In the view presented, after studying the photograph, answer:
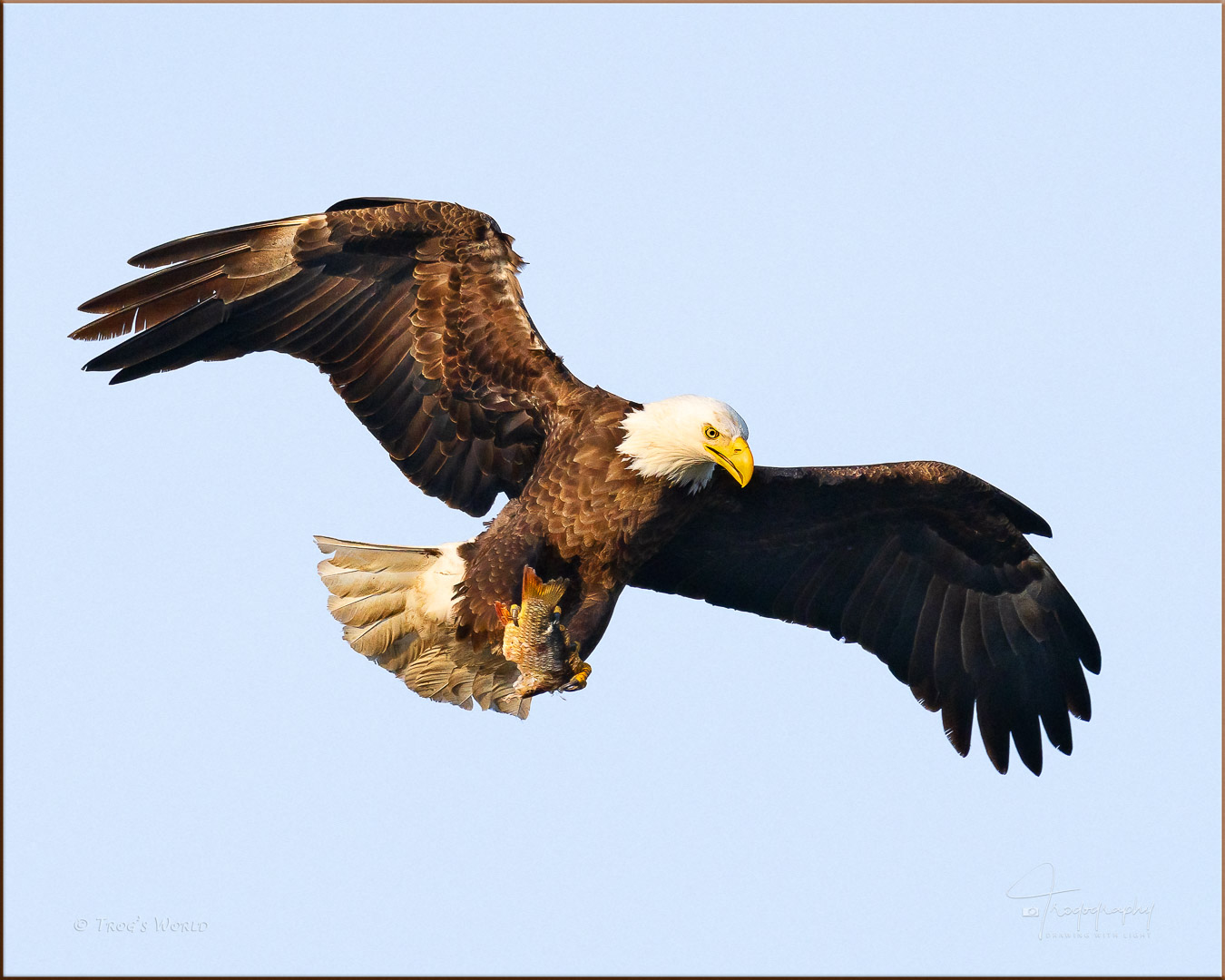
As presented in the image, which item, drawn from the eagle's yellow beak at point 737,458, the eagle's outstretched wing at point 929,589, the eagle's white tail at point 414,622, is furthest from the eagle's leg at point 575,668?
the eagle's outstretched wing at point 929,589

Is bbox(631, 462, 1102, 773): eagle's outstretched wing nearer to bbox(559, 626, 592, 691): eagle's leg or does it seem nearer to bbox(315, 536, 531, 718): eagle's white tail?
bbox(315, 536, 531, 718): eagle's white tail

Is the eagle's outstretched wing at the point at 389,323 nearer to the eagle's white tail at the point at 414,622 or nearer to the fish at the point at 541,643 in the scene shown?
the eagle's white tail at the point at 414,622

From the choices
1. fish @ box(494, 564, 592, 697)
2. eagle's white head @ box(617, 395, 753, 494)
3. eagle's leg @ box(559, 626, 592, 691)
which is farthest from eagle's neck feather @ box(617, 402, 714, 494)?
eagle's leg @ box(559, 626, 592, 691)

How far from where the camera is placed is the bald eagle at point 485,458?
23.9ft

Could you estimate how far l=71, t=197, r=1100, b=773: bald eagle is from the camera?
728 centimetres

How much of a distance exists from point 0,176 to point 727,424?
363 cm

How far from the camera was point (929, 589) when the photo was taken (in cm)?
849

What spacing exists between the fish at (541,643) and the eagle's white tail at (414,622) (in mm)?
725

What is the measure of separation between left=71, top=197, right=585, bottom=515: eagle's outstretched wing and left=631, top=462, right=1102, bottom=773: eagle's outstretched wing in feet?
3.63

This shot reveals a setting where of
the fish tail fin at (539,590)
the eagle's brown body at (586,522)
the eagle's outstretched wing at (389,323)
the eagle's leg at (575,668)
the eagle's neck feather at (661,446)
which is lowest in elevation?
the eagle's leg at (575,668)

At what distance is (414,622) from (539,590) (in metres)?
1.13

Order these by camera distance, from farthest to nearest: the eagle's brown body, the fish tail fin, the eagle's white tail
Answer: the eagle's white tail → the eagle's brown body → the fish tail fin

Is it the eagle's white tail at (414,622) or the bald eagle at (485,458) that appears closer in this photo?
the bald eagle at (485,458)

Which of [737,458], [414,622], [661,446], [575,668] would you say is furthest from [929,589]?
[414,622]
